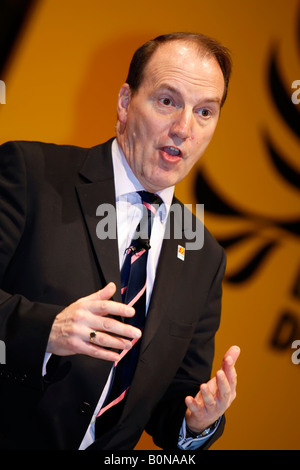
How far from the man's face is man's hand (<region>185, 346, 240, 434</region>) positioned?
574mm

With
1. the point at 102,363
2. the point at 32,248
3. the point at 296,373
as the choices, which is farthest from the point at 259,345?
the point at 32,248

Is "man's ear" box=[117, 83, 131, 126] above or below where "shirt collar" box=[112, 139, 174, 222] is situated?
above

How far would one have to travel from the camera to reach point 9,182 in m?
1.61

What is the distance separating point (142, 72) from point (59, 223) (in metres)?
0.58

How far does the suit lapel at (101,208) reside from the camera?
1603mm

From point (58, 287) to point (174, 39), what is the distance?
85 centimetres

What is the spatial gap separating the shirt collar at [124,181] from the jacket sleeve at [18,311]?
301mm

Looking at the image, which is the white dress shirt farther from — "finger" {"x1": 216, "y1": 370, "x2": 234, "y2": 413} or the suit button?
"finger" {"x1": 216, "y1": 370, "x2": 234, "y2": 413}

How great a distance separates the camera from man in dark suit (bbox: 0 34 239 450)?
143 cm

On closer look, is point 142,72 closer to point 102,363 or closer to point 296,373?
point 102,363

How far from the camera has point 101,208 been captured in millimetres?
1683

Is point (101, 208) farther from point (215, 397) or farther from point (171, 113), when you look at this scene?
point (215, 397)
